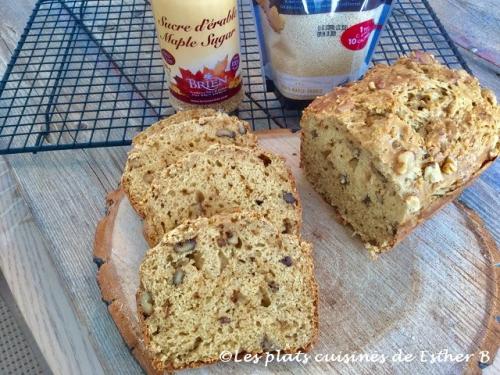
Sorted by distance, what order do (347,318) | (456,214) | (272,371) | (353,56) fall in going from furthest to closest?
(353,56) < (456,214) < (347,318) < (272,371)

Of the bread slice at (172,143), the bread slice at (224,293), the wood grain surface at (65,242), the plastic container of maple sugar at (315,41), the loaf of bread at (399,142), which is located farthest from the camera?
the plastic container of maple sugar at (315,41)

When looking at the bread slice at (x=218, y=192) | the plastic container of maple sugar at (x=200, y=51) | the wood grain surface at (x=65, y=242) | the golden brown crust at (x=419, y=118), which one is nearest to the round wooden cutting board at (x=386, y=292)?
the wood grain surface at (x=65, y=242)

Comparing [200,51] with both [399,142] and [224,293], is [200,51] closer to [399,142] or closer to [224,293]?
[399,142]

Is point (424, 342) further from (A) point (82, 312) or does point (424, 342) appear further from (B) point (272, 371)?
(A) point (82, 312)

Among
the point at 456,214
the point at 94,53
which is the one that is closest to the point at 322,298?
the point at 456,214

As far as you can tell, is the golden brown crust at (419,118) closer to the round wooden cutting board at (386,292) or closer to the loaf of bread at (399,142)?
the loaf of bread at (399,142)

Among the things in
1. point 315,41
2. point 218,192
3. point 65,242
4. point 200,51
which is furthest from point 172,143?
point 315,41

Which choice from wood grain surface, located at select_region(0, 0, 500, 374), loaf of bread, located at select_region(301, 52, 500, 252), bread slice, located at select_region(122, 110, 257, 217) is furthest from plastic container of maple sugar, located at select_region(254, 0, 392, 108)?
wood grain surface, located at select_region(0, 0, 500, 374)
